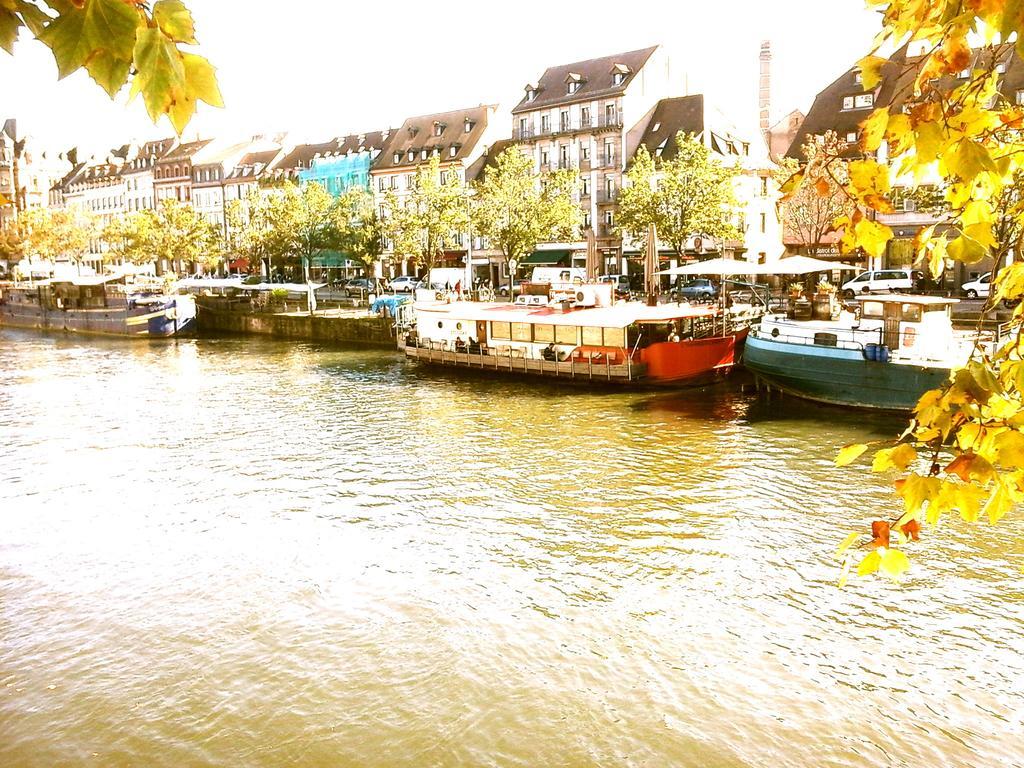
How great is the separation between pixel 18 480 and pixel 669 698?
51.2ft

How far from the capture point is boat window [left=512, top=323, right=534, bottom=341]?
107 ft

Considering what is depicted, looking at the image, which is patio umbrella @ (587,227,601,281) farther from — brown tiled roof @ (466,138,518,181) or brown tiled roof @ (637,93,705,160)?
brown tiled roof @ (466,138,518,181)

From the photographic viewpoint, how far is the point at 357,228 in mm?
65688

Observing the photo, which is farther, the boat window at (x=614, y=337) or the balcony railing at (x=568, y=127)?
the balcony railing at (x=568, y=127)

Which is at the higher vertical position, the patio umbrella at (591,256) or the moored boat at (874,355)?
the patio umbrella at (591,256)

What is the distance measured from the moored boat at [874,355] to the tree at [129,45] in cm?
2281

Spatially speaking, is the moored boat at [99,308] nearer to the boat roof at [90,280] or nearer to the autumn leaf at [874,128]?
the boat roof at [90,280]

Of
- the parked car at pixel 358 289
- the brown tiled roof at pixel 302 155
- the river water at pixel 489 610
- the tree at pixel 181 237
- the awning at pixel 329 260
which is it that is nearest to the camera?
the river water at pixel 489 610

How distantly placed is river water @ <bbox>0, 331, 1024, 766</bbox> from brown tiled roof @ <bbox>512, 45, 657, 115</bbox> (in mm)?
48205

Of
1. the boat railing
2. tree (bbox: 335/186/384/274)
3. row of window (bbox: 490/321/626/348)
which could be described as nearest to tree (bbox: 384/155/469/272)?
tree (bbox: 335/186/384/274)

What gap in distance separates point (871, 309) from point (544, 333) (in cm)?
1126

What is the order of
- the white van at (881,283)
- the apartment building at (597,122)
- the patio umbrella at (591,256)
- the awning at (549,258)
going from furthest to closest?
the awning at (549,258), the apartment building at (597,122), the white van at (881,283), the patio umbrella at (591,256)

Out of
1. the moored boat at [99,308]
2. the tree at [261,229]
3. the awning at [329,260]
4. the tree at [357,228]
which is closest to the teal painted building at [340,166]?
the awning at [329,260]

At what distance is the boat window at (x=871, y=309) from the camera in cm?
2509
